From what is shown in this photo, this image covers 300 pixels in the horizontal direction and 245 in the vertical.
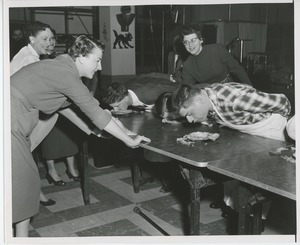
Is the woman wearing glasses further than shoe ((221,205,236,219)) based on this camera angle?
Yes

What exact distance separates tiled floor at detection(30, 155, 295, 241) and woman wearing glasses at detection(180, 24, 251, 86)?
1025 mm

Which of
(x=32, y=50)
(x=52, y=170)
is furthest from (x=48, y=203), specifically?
(x=32, y=50)

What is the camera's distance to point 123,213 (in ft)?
9.02

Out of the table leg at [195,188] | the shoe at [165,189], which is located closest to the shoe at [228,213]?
the shoe at [165,189]

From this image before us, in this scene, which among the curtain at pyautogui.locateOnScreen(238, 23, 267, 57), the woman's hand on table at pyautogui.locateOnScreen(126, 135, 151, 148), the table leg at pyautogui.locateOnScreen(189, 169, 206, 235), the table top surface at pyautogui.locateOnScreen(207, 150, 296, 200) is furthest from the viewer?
the curtain at pyautogui.locateOnScreen(238, 23, 267, 57)

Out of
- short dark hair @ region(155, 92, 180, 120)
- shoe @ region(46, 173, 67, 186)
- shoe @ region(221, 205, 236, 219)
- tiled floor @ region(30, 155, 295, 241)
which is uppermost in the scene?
short dark hair @ region(155, 92, 180, 120)

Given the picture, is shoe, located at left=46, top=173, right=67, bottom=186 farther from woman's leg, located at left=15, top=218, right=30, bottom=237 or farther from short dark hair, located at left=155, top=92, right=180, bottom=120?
woman's leg, located at left=15, top=218, right=30, bottom=237

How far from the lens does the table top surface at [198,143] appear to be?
6.02 ft

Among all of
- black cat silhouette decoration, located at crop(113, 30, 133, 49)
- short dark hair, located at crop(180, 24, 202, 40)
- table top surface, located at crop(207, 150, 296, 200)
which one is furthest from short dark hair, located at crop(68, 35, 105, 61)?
black cat silhouette decoration, located at crop(113, 30, 133, 49)

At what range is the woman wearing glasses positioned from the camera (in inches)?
124

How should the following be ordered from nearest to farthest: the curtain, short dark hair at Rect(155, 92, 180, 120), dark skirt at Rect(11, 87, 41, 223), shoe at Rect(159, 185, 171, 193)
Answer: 1. dark skirt at Rect(11, 87, 41, 223)
2. short dark hair at Rect(155, 92, 180, 120)
3. shoe at Rect(159, 185, 171, 193)
4. the curtain

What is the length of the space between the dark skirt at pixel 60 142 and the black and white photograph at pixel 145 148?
12 mm

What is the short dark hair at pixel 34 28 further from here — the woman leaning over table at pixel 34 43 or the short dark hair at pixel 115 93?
the short dark hair at pixel 115 93

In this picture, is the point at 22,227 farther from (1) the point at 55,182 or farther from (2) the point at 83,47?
(1) the point at 55,182
